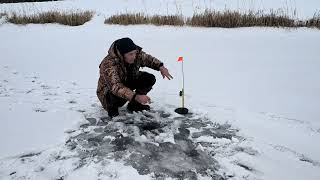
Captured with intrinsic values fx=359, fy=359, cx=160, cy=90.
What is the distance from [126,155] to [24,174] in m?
0.97

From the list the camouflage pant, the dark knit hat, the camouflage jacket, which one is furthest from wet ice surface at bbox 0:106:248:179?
the dark knit hat

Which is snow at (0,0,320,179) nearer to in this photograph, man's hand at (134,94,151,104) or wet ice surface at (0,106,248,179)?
wet ice surface at (0,106,248,179)

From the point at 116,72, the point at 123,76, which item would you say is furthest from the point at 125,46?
the point at 123,76

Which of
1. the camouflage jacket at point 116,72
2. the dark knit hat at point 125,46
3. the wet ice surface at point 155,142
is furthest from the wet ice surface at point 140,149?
the dark knit hat at point 125,46

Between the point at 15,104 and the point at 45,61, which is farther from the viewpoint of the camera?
the point at 45,61

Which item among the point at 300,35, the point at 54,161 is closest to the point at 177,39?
the point at 300,35

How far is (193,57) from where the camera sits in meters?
7.09

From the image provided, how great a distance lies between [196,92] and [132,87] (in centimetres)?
126

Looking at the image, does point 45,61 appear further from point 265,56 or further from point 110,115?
point 265,56

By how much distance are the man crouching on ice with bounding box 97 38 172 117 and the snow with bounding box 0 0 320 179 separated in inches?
14.9

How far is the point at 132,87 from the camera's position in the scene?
4719 millimetres

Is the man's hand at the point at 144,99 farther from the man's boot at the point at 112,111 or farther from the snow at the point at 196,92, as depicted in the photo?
the man's boot at the point at 112,111

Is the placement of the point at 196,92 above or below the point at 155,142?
above

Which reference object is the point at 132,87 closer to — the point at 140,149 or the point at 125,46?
the point at 125,46
